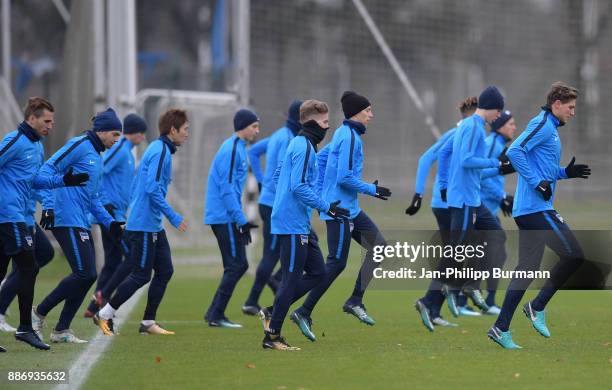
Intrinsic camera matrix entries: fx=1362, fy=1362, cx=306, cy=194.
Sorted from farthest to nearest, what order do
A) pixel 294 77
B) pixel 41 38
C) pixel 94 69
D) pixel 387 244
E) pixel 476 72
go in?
1. pixel 41 38
2. pixel 476 72
3. pixel 294 77
4. pixel 94 69
5. pixel 387 244

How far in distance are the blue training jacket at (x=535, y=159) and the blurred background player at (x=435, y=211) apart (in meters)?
2.02

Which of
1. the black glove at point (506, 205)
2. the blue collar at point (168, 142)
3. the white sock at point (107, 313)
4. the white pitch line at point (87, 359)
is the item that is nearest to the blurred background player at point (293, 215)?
the white pitch line at point (87, 359)

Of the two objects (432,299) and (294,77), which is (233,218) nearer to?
(432,299)

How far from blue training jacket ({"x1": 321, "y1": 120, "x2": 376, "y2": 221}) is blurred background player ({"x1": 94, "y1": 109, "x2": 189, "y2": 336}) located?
147cm

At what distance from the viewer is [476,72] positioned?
26938 millimetres

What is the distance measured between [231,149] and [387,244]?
1919 millimetres

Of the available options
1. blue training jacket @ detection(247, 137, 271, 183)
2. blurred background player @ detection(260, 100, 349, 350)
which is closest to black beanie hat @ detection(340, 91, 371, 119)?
blurred background player @ detection(260, 100, 349, 350)

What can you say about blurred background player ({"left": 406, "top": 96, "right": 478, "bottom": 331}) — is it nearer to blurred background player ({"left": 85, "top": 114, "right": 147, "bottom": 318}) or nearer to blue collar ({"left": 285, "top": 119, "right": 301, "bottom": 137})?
blue collar ({"left": 285, "top": 119, "right": 301, "bottom": 137})

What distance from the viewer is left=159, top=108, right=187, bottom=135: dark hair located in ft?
42.2

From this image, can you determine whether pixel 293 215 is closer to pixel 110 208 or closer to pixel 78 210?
pixel 78 210

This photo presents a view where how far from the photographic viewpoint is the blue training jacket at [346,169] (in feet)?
40.1

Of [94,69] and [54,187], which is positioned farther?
[94,69]

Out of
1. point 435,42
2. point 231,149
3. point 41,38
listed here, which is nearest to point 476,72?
point 435,42

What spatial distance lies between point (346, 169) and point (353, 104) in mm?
604
